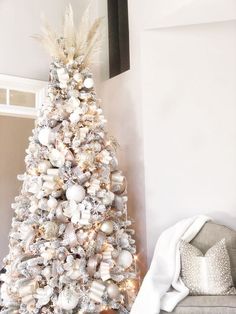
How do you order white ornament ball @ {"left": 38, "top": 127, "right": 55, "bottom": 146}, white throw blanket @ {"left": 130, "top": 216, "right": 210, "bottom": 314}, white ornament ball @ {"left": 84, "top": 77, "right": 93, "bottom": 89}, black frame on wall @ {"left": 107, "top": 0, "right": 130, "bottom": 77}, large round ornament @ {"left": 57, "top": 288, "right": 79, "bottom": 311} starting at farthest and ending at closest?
black frame on wall @ {"left": 107, "top": 0, "right": 130, "bottom": 77}
white ornament ball @ {"left": 84, "top": 77, "right": 93, "bottom": 89}
white ornament ball @ {"left": 38, "top": 127, "right": 55, "bottom": 146}
large round ornament @ {"left": 57, "top": 288, "right": 79, "bottom": 311}
white throw blanket @ {"left": 130, "top": 216, "right": 210, "bottom": 314}

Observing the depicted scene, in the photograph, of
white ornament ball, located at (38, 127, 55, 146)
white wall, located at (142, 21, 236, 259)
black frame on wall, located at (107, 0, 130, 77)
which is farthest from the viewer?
black frame on wall, located at (107, 0, 130, 77)

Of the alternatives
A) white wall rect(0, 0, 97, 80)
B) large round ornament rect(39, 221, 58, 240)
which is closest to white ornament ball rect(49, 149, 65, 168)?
large round ornament rect(39, 221, 58, 240)

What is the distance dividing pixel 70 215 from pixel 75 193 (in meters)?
0.16

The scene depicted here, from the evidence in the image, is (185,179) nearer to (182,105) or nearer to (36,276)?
(182,105)

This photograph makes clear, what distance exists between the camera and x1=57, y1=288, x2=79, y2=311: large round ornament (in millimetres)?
2402

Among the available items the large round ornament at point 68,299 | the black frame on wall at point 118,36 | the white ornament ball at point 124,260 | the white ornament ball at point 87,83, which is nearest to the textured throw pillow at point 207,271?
the white ornament ball at point 124,260

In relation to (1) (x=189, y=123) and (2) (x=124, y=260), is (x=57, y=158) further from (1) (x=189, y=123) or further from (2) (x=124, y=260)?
(1) (x=189, y=123)

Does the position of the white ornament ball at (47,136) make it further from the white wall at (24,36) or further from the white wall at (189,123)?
the white wall at (24,36)

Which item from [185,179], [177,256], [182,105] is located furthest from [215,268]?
[182,105]

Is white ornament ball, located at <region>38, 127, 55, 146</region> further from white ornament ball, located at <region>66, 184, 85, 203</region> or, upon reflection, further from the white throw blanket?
the white throw blanket

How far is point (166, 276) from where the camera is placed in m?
2.48

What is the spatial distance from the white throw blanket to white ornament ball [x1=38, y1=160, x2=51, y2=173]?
103 cm

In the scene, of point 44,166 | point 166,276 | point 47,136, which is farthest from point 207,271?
point 47,136

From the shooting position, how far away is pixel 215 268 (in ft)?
8.14
